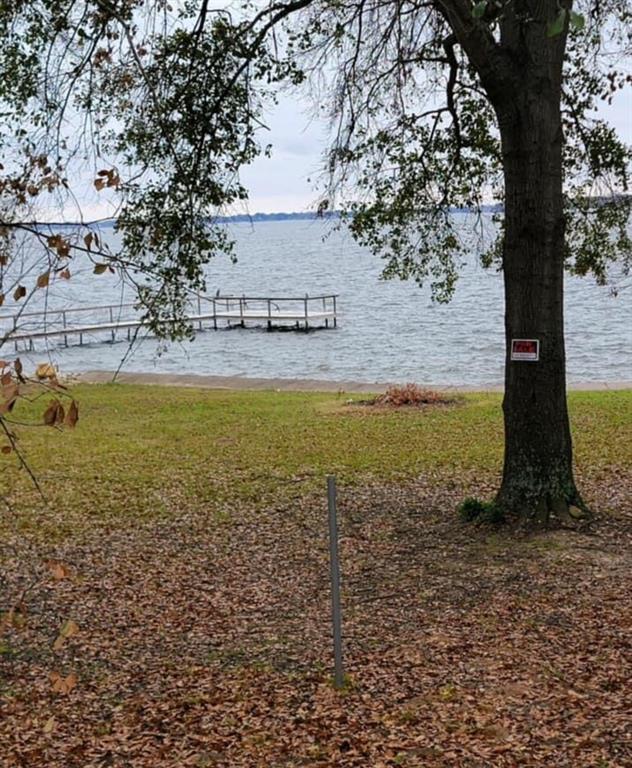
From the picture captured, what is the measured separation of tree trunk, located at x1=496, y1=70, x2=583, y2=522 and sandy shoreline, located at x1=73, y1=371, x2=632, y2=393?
38.0 ft

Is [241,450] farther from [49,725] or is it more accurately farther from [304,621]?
[49,725]

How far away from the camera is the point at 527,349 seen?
6.49 meters

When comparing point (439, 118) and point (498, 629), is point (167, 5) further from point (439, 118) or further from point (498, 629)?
point (498, 629)

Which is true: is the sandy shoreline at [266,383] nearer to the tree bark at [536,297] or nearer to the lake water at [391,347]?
the lake water at [391,347]

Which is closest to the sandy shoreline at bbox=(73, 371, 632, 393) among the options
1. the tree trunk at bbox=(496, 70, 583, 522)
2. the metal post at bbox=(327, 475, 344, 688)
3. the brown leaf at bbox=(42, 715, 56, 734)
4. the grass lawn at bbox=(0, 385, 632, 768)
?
the grass lawn at bbox=(0, 385, 632, 768)

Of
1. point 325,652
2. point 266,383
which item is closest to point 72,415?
point 325,652

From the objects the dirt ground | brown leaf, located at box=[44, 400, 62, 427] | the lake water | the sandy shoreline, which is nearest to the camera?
brown leaf, located at box=[44, 400, 62, 427]

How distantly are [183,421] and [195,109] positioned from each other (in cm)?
754

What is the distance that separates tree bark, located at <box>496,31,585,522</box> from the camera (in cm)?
639

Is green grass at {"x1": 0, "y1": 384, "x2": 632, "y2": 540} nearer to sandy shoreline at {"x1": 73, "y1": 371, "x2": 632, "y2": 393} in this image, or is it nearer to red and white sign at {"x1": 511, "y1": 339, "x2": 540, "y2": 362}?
sandy shoreline at {"x1": 73, "y1": 371, "x2": 632, "y2": 393}

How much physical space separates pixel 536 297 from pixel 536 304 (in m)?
0.05

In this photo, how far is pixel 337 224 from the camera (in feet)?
32.0

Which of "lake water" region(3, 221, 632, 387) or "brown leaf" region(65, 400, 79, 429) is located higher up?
"brown leaf" region(65, 400, 79, 429)

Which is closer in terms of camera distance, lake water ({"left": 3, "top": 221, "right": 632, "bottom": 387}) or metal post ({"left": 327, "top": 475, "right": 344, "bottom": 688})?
metal post ({"left": 327, "top": 475, "right": 344, "bottom": 688})
